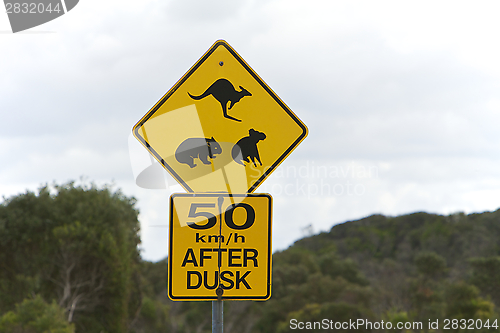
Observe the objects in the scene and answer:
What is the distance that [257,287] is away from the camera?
2.53 metres

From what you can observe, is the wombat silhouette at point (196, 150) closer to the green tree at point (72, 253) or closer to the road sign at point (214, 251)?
the road sign at point (214, 251)

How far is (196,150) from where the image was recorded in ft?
8.66

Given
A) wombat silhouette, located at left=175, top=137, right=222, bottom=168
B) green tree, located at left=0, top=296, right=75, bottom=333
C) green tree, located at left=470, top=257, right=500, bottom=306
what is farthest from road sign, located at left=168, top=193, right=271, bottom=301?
green tree, located at left=470, top=257, right=500, bottom=306

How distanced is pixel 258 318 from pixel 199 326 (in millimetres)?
5553

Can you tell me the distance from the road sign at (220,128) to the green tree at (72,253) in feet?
59.0

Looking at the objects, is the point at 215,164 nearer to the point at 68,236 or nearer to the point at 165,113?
the point at 165,113

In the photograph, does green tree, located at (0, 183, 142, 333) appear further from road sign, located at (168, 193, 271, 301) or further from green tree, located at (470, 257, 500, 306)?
green tree, located at (470, 257, 500, 306)

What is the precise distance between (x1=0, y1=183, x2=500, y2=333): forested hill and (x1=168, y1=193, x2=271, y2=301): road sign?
14203 mm

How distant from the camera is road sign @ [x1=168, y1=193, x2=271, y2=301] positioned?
251cm

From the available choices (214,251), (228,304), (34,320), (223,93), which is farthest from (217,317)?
(228,304)

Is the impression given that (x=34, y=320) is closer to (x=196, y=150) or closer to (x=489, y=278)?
(x=196, y=150)

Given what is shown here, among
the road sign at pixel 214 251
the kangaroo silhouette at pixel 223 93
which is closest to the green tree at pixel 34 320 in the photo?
the road sign at pixel 214 251

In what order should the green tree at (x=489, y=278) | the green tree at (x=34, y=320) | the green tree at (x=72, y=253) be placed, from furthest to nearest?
1. the green tree at (x=489, y=278)
2. the green tree at (x=72, y=253)
3. the green tree at (x=34, y=320)

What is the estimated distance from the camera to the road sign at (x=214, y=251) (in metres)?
2.51
